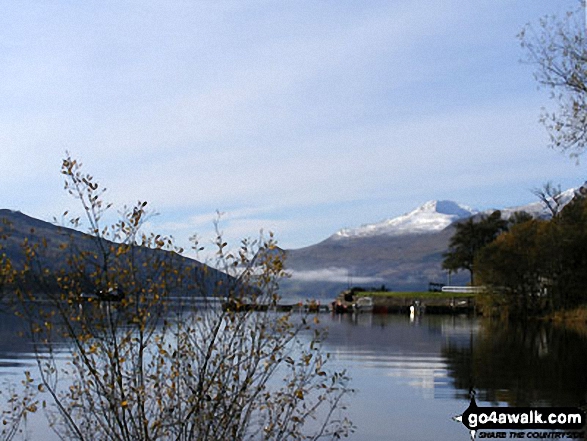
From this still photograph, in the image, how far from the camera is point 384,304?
122 m

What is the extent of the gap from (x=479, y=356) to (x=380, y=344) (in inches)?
353

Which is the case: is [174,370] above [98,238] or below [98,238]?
below

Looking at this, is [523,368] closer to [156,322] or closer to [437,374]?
[437,374]

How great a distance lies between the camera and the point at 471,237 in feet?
A: 425

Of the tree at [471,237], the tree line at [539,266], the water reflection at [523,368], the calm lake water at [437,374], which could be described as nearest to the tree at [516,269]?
the tree line at [539,266]

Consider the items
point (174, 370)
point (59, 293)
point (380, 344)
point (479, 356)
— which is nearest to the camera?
point (174, 370)

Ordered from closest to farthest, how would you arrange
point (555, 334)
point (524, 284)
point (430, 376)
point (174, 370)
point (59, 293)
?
point (174, 370), point (59, 293), point (430, 376), point (555, 334), point (524, 284)

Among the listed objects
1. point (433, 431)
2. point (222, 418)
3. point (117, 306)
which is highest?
point (117, 306)

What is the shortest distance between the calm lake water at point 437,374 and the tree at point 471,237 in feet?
239

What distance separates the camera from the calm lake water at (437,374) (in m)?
21.5

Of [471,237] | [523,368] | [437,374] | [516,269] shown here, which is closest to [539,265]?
[516,269]

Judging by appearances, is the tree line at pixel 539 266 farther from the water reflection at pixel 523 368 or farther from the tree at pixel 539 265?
the water reflection at pixel 523 368

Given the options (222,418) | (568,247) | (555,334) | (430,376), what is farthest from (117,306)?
(568,247)

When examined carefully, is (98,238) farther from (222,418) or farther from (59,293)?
(222,418)
